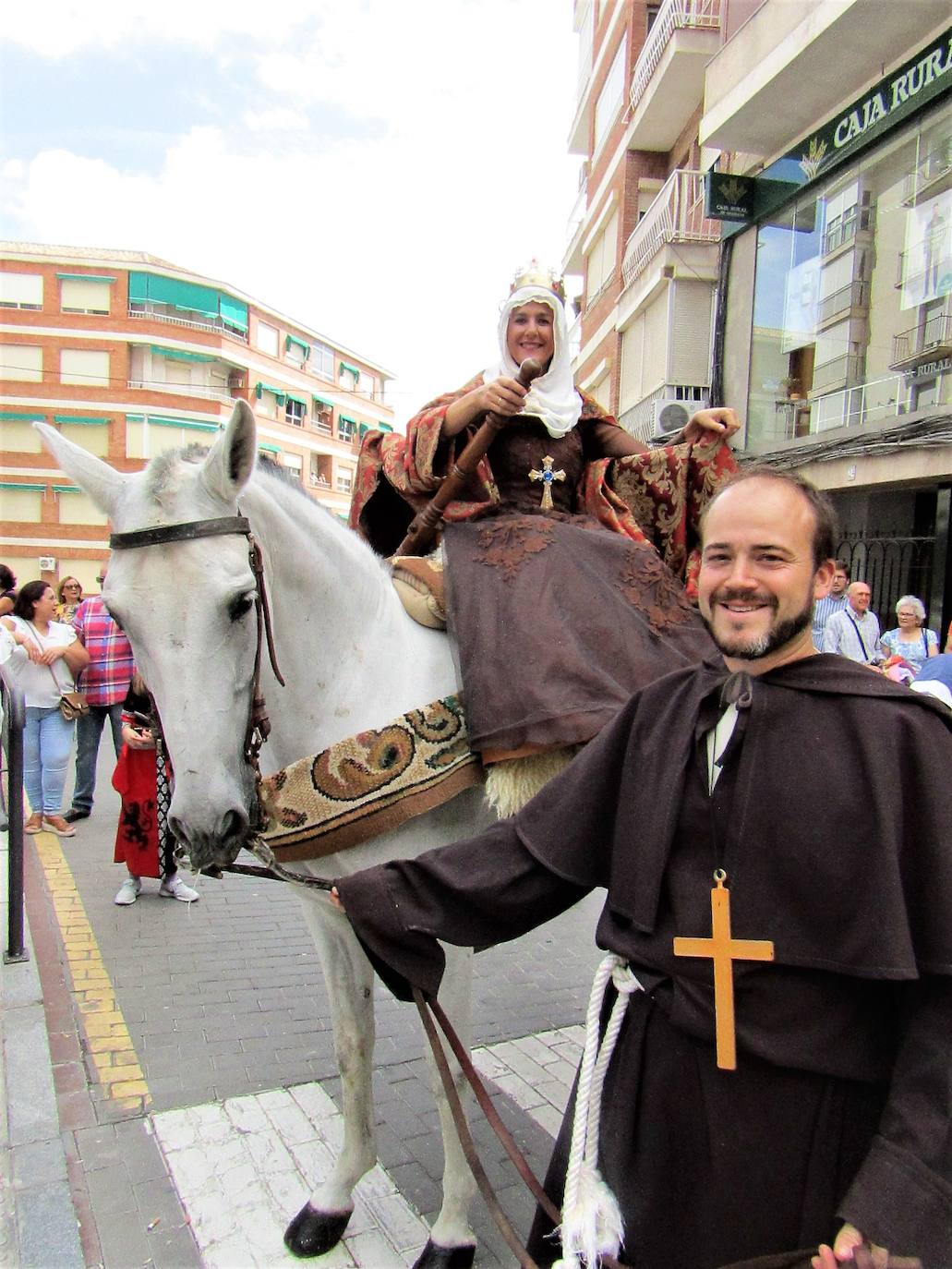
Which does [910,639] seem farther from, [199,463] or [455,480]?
[199,463]

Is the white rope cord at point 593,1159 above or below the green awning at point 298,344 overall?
below

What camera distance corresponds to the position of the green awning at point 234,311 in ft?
139

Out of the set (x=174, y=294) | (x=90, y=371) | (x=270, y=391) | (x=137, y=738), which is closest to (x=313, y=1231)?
(x=137, y=738)

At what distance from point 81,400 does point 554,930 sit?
41993 mm

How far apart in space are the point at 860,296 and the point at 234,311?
3951 cm

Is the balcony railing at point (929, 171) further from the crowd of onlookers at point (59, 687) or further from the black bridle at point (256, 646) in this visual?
the black bridle at point (256, 646)

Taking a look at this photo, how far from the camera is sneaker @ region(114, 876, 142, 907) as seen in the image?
543cm

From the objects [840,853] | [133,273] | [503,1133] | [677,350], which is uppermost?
[133,273]

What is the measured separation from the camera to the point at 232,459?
6.58ft

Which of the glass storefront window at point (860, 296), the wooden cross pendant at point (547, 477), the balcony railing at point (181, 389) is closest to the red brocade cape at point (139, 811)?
the wooden cross pendant at point (547, 477)

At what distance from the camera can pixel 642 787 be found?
58.9 inches

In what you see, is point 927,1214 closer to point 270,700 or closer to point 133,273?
point 270,700

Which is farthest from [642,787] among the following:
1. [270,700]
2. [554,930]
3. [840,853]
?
[554,930]

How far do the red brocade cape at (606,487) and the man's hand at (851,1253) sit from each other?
2.00 meters
